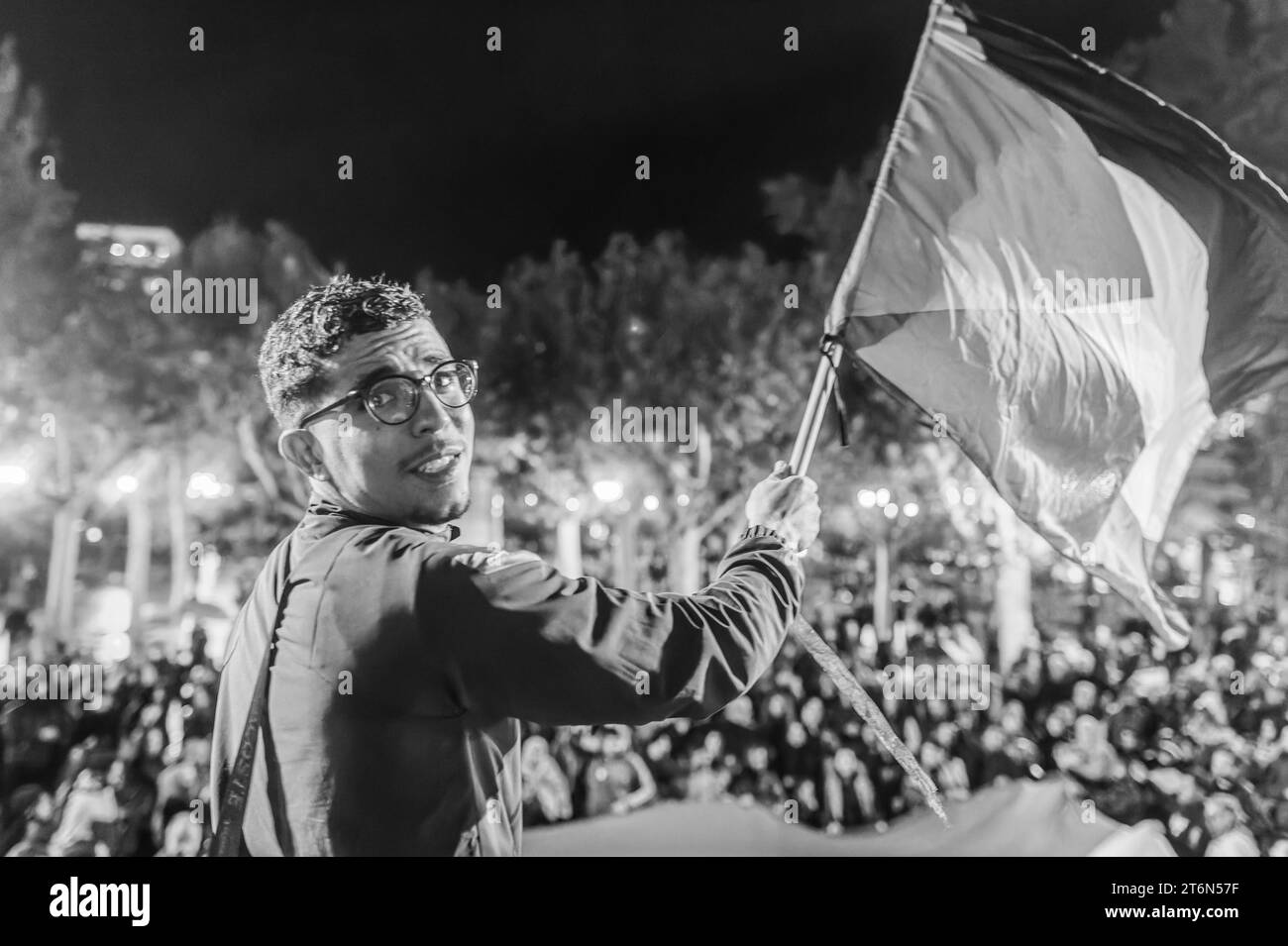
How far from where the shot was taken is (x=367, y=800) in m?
2.06

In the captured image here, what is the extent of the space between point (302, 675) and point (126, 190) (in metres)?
5.20

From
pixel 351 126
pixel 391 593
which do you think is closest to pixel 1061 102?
pixel 391 593

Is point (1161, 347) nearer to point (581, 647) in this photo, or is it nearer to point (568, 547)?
point (581, 647)

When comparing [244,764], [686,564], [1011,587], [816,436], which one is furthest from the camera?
[1011,587]

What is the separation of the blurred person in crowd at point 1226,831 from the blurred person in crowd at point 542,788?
3.17 meters

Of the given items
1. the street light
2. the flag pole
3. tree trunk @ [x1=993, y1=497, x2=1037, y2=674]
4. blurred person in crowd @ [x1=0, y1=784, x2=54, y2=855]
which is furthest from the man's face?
tree trunk @ [x1=993, y1=497, x2=1037, y2=674]

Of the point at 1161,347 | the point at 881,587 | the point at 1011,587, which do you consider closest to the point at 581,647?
the point at 1161,347

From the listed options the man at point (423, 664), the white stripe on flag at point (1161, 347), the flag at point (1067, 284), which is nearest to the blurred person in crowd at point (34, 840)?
the man at point (423, 664)

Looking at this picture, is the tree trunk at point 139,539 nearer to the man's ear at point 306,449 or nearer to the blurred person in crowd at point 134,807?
the blurred person in crowd at point 134,807

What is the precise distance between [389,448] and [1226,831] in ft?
15.3

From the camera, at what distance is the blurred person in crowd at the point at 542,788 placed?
19.5ft

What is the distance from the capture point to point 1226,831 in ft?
16.9

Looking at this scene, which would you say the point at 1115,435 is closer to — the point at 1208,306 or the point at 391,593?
the point at 1208,306
